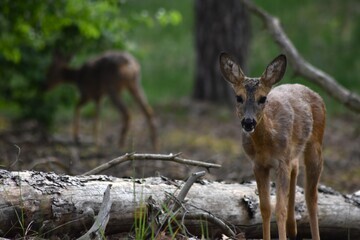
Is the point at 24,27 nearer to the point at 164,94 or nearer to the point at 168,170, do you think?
the point at 168,170

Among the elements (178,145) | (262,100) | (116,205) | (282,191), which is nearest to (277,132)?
(262,100)

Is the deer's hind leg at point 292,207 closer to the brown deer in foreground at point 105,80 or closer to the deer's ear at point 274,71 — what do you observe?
the deer's ear at point 274,71

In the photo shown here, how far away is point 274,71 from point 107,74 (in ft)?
28.9

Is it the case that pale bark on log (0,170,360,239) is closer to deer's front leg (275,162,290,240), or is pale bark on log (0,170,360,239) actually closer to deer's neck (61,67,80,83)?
deer's front leg (275,162,290,240)

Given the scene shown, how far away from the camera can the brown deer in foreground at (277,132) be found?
6094 mm

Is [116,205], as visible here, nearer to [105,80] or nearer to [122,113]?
[122,113]

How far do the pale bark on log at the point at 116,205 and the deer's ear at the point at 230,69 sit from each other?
88 cm

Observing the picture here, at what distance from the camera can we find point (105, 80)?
589 inches

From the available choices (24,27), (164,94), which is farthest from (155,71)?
(24,27)

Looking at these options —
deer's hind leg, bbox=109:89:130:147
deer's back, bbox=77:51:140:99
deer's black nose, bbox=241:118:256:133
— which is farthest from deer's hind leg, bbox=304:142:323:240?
deer's back, bbox=77:51:140:99

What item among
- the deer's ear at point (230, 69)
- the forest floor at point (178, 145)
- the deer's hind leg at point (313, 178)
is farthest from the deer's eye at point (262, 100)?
the forest floor at point (178, 145)

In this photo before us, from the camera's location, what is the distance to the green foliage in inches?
404

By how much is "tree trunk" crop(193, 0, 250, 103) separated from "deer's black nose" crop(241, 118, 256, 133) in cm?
1049

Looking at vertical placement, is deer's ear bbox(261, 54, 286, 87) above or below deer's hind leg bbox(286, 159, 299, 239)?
above
